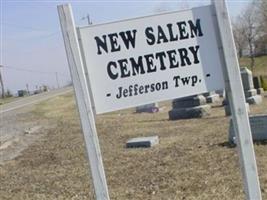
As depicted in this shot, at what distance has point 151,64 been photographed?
3.96m

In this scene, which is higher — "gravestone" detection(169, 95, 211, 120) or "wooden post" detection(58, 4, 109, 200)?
"wooden post" detection(58, 4, 109, 200)

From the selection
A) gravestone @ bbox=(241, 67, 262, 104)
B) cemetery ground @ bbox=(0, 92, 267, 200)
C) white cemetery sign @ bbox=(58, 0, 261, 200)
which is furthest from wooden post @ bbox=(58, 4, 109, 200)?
gravestone @ bbox=(241, 67, 262, 104)

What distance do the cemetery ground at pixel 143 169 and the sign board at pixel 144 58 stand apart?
98.3 inches

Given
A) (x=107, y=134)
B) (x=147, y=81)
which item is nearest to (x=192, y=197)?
(x=147, y=81)

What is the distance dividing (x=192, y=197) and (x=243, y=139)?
2333 mm

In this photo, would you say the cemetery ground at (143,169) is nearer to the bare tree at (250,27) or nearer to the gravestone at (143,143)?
the gravestone at (143,143)

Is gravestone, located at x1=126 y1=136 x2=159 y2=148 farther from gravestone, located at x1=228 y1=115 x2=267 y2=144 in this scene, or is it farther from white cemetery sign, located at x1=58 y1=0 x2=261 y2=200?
white cemetery sign, located at x1=58 y1=0 x2=261 y2=200

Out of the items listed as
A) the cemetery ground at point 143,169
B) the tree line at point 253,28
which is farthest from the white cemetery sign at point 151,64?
the tree line at point 253,28

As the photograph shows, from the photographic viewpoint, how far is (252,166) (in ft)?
13.2

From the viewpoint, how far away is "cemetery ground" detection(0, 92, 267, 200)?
6715 mm

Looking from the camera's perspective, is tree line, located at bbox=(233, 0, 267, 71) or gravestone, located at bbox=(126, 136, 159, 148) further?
tree line, located at bbox=(233, 0, 267, 71)

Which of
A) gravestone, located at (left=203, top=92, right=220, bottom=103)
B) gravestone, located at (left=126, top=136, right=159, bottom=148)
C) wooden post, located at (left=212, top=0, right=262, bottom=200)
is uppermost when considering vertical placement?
wooden post, located at (left=212, top=0, right=262, bottom=200)

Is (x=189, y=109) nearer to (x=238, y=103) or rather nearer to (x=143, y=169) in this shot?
(x=143, y=169)

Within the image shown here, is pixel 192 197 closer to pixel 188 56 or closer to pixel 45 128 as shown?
pixel 188 56
